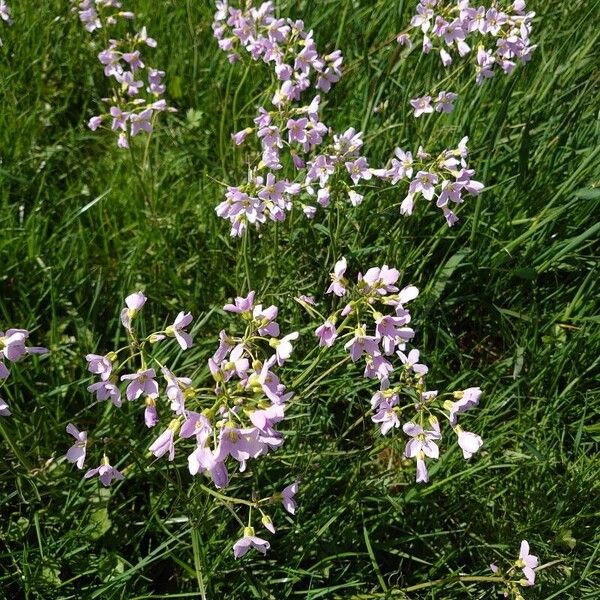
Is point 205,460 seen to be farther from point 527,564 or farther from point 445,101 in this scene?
point 445,101

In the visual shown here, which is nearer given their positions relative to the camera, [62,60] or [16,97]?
[16,97]

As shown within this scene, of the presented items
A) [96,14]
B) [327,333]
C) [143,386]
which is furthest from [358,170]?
[96,14]

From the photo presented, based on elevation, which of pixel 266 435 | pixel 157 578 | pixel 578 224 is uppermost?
pixel 266 435

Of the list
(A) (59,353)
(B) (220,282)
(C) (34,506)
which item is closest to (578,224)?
(B) (220,282)

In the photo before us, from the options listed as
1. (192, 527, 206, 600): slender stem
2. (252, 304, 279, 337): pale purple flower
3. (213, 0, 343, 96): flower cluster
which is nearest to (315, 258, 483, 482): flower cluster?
(252, 304, 279, 337): pale purple flower

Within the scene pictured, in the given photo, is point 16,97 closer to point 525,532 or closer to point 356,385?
point 356,385

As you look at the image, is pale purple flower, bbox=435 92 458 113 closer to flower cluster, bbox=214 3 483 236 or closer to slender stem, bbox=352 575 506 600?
flower cluster, bbox=214 3 483 236
